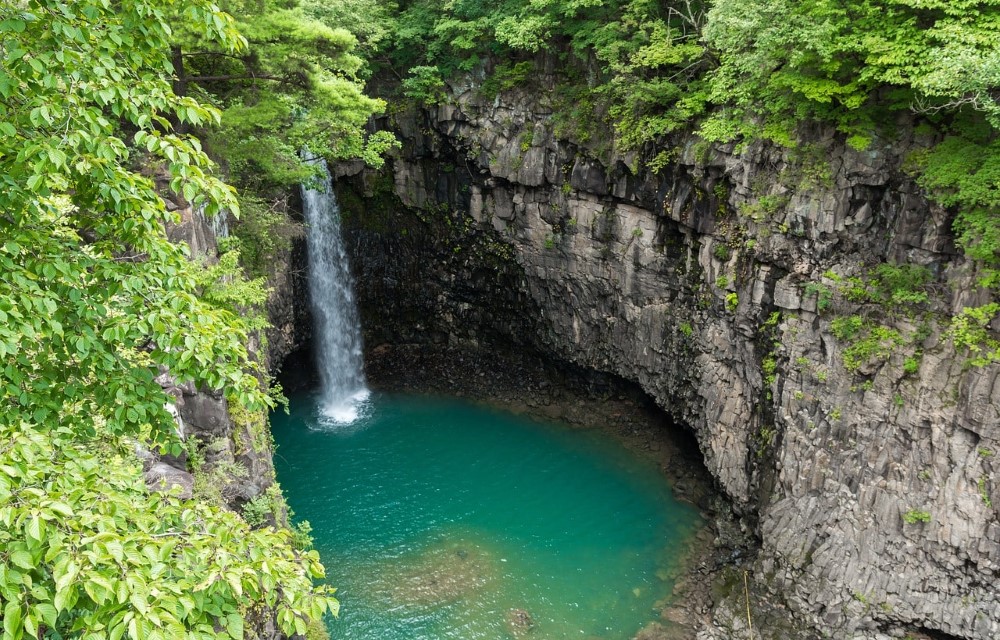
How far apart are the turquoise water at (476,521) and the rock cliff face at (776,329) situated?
260cm

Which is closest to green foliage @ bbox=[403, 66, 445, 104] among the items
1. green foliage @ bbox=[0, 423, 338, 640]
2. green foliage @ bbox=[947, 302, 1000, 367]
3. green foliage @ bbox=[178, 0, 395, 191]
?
green foliage @ bbox=[178, 0, 395, 191]

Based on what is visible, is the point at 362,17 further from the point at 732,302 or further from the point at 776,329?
the point at 776,329

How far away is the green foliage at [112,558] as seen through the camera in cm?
348

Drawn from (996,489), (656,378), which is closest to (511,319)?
(656,378)

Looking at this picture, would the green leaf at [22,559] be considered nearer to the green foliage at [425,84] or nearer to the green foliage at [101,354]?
the green foliage at [101,354]

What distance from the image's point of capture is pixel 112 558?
368 cm

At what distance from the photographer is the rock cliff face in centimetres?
1345

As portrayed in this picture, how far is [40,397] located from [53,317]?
0.67 metres

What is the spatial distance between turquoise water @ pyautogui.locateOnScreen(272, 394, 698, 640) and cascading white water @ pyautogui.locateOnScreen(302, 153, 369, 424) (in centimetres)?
142

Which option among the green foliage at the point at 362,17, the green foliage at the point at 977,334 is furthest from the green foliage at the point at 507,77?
the green foliage at the point at 977,334

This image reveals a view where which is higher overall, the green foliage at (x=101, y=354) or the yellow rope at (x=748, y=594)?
the green foliage at (x=101, y=354)

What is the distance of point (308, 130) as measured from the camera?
16.9 metres

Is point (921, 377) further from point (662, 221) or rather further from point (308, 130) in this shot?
point (308, 130)

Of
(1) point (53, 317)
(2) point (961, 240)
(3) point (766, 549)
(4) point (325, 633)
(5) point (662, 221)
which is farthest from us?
(5) point (662, 221)
